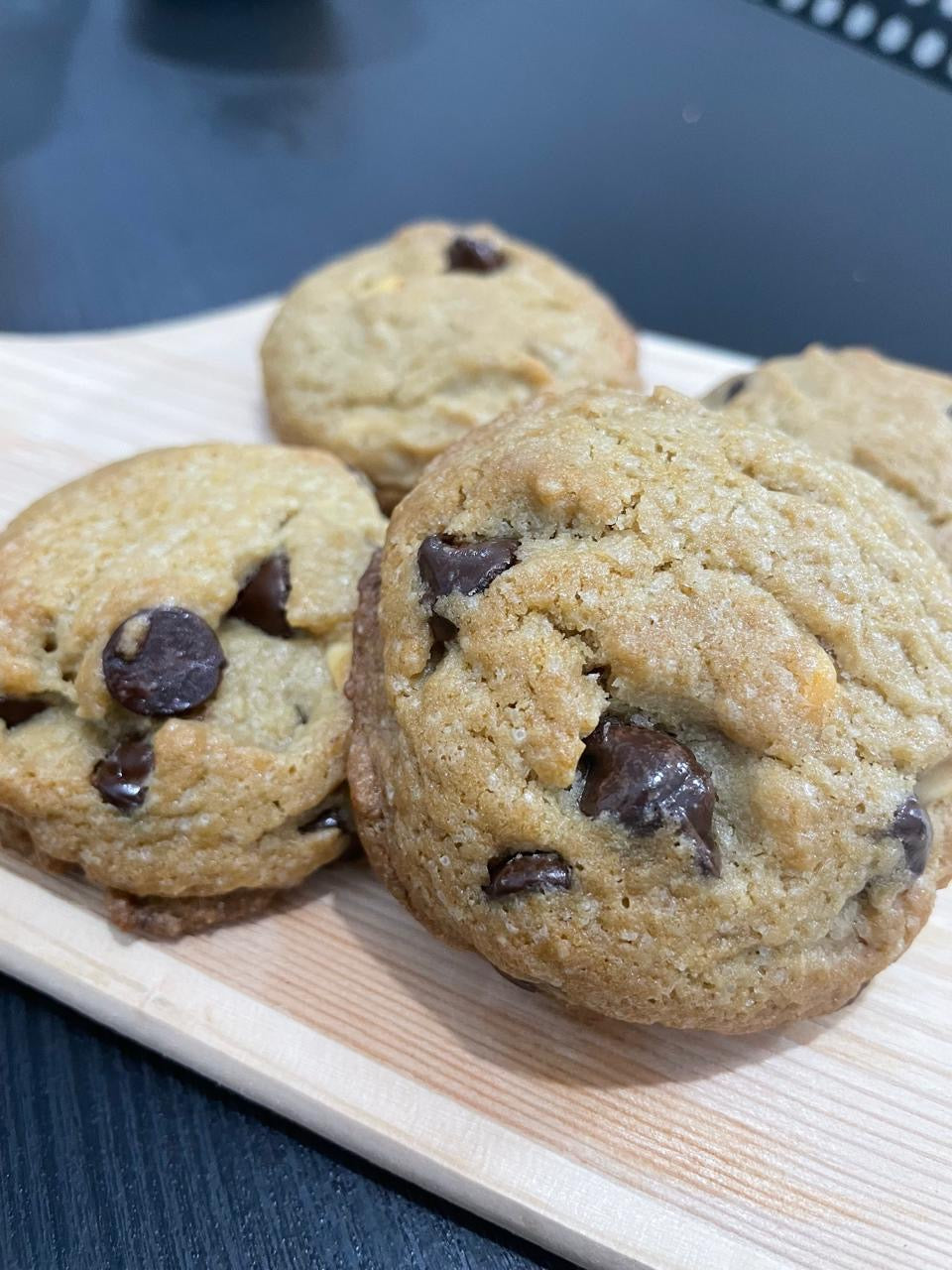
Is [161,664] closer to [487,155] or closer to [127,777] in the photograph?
[127,777]

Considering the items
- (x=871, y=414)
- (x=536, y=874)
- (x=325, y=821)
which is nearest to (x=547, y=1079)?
(x=536, y=874)

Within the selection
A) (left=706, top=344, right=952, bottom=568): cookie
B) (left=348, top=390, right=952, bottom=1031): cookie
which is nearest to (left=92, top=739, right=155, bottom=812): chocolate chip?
(left=348, top=390, right=952, bottom=1031): cookie

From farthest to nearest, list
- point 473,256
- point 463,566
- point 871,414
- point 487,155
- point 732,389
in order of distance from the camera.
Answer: point 487,155 < point 473,256 < point 732,389 < point 871,414 < point 463,566

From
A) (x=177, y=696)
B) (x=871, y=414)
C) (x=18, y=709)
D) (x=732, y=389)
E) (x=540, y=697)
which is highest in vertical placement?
(x=871, y=414)

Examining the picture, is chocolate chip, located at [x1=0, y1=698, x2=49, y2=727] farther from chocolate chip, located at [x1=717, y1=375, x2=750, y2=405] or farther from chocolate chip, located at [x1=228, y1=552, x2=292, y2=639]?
chocolate chip, located at [x1=717, y1=375, x2=750, y2=405]

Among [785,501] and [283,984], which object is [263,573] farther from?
[785,501]

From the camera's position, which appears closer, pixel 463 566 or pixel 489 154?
pixel 463 566

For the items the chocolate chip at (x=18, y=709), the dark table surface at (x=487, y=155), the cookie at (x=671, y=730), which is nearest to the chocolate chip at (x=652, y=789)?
the cookie at (x=671, y=730)
